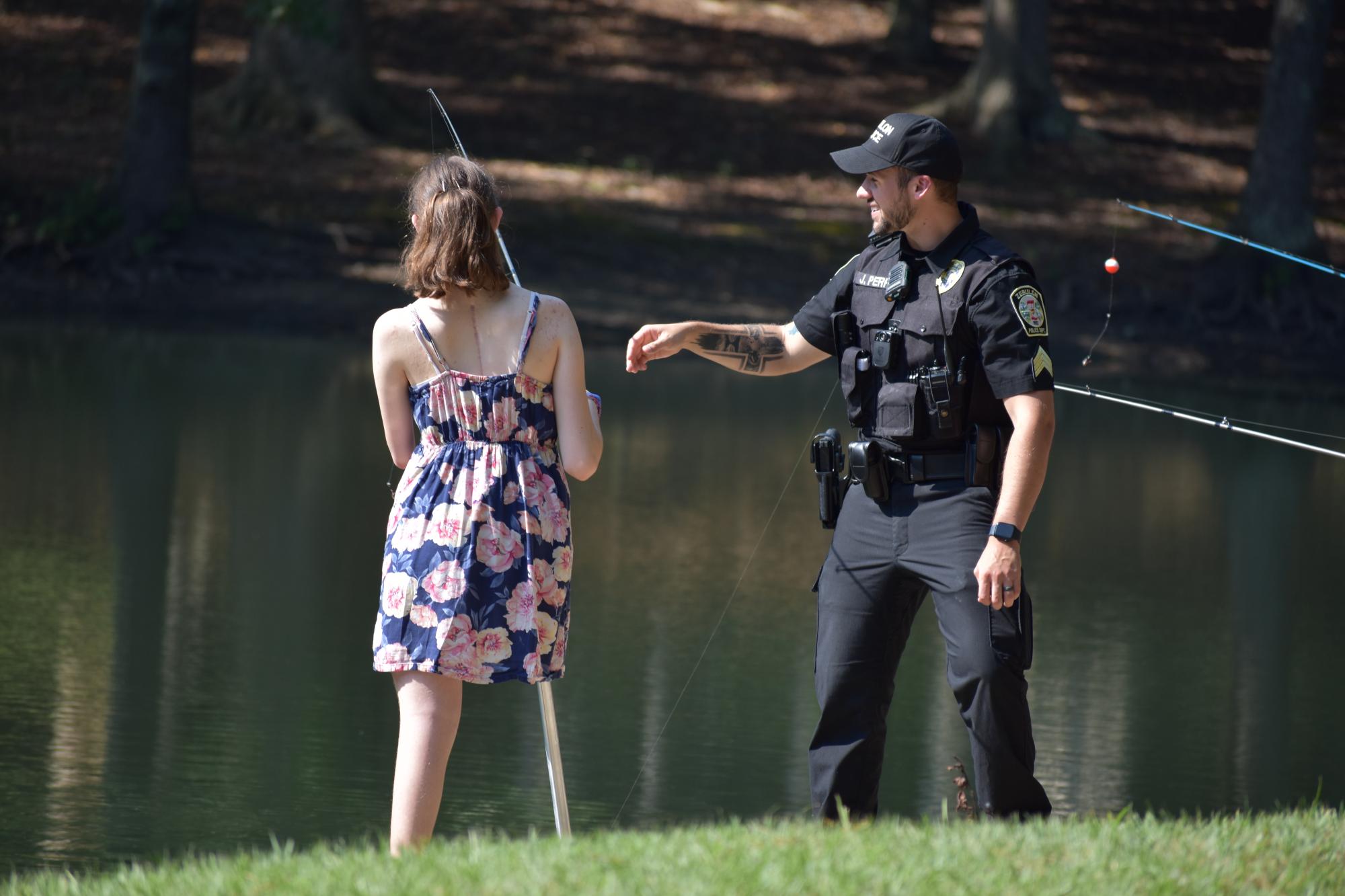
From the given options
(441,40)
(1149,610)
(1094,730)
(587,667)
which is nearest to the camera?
(1094,730)

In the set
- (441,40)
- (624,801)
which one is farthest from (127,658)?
(441,40)

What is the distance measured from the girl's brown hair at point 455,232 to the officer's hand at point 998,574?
1.25 m

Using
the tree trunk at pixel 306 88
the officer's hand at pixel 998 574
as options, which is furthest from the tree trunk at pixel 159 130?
the officer's hand at pixel 998 574

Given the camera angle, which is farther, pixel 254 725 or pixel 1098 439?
pixel 1098 439

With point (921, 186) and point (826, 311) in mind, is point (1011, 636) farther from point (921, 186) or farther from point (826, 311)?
point (921, 186)

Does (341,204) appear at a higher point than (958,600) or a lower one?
higher

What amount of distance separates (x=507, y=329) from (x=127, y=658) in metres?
3.54

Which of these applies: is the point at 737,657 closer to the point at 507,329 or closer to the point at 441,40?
the point at 507,329

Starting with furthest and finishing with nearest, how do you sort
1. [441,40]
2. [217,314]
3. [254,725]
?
[441,40] → [217,314] → [254,725]

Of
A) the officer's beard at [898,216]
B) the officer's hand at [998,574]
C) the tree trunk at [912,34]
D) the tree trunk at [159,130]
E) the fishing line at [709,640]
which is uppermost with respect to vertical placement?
the tree trunk at [912,34]

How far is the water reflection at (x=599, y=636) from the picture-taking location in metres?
5.57

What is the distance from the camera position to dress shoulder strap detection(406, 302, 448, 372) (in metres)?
3.89

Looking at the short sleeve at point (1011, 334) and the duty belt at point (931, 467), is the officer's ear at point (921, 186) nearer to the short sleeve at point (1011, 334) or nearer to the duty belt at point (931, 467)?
the short sleeve at point (1011, 334)

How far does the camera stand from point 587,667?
7070mm
